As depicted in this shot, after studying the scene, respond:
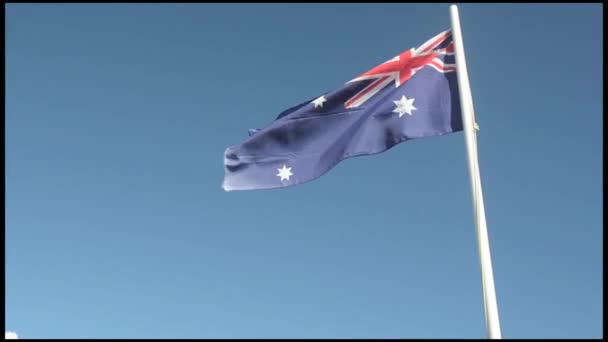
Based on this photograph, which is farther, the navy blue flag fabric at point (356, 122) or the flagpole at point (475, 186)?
the navy blue flag fabric at point (356, 122)

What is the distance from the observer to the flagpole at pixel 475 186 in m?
7.52

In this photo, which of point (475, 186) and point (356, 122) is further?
point (356, 122)

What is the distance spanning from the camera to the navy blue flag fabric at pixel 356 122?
999cm

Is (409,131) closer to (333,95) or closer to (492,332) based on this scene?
(333,95)

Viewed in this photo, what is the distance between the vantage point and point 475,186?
832cm

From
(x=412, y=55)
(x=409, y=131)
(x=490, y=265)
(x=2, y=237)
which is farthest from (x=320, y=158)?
(x=2, y=237)

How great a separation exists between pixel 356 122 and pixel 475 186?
2725 millimetres

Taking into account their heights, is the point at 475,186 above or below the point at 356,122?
below

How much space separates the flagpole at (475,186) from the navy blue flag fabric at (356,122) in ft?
1.80

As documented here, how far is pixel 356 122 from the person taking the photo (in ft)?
34.5

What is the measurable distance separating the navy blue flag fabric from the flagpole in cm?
55

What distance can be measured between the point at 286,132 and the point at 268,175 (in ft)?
2.64

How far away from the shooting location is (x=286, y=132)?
10.9 m

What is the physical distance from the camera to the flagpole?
7.52 meters
